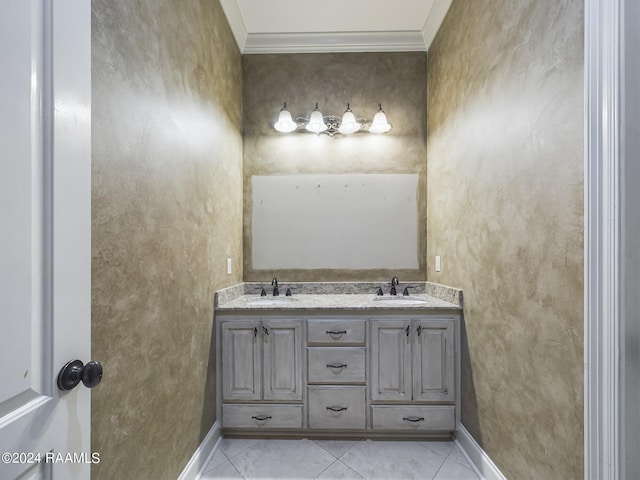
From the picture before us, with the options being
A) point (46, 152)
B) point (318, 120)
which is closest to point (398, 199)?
point (318, 120)

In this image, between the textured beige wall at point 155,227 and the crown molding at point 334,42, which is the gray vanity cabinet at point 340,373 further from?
the crown molding at point 334,42

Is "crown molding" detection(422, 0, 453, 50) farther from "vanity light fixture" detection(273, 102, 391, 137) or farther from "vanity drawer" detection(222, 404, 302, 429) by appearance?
"vanity drawer" detection(222, 404, 302, 429)

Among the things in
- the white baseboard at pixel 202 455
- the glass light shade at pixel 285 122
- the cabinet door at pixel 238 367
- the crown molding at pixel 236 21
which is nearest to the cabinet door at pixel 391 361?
the cabinet door at pixel 238 367

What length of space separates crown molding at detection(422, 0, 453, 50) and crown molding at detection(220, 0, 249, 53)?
1365mm

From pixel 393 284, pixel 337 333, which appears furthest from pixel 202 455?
pixel 393 284

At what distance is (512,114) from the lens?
1450 millimetres

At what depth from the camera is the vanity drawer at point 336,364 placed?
2029 millimetres

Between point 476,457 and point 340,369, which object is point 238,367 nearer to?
point 340,369

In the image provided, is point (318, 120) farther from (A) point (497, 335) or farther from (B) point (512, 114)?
(A) point (497, 335)

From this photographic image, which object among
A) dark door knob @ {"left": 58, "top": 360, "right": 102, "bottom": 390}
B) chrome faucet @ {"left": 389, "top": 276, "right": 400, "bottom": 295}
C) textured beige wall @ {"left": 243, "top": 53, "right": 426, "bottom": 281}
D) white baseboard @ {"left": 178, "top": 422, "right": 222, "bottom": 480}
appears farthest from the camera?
textured beige wall @ {"left": 243, "top": 53, "right": 426, "bottom": 281}

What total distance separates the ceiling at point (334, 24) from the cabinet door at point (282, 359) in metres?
2.13

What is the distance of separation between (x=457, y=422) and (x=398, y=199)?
5.23ft

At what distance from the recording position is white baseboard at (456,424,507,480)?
5.27 feet

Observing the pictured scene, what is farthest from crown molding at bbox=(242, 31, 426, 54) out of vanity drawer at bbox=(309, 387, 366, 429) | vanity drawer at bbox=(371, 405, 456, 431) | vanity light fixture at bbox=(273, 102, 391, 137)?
vanity drawer at bbox=(371, 405, 456, 431)
